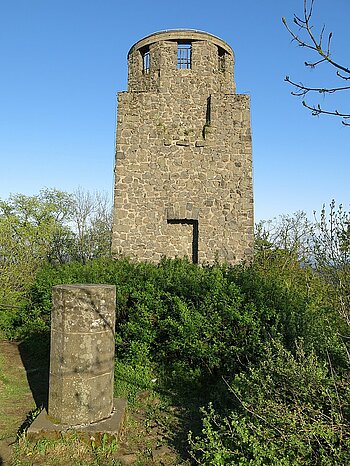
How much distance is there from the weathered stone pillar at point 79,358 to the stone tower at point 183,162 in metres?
7.31

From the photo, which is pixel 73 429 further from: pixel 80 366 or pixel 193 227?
pixel 193 227

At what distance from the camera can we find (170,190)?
12531 mm

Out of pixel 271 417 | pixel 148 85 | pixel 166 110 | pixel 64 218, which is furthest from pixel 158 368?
pixel 64 218

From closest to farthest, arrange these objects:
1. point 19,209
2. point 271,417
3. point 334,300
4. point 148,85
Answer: point 271,417 < point 334,300 < point 148,85 < point 19,209

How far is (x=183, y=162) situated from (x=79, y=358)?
889 centimetres

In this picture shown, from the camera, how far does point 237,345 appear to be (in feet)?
21.6

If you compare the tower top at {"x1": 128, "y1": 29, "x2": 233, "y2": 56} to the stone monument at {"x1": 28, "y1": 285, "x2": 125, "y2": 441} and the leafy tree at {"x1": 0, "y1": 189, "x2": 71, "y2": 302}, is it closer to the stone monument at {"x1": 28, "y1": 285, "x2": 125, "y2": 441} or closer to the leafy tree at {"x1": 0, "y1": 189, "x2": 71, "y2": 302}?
the leafy tree at {"x1": 0, "y1": 189, "x2": 71, "y2": 302}

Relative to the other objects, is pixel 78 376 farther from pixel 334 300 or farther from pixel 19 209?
pixel 19 209

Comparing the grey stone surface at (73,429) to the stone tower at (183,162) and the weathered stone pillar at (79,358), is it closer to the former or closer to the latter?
the weathered stone pillar at (79,358)

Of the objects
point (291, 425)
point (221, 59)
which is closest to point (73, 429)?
point (291, 425)

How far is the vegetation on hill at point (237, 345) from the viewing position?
368 cm

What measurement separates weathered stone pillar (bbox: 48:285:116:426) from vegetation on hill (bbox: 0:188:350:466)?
1.26m

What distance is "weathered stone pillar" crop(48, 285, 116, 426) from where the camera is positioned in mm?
4680

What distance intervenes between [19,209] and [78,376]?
1420cm
